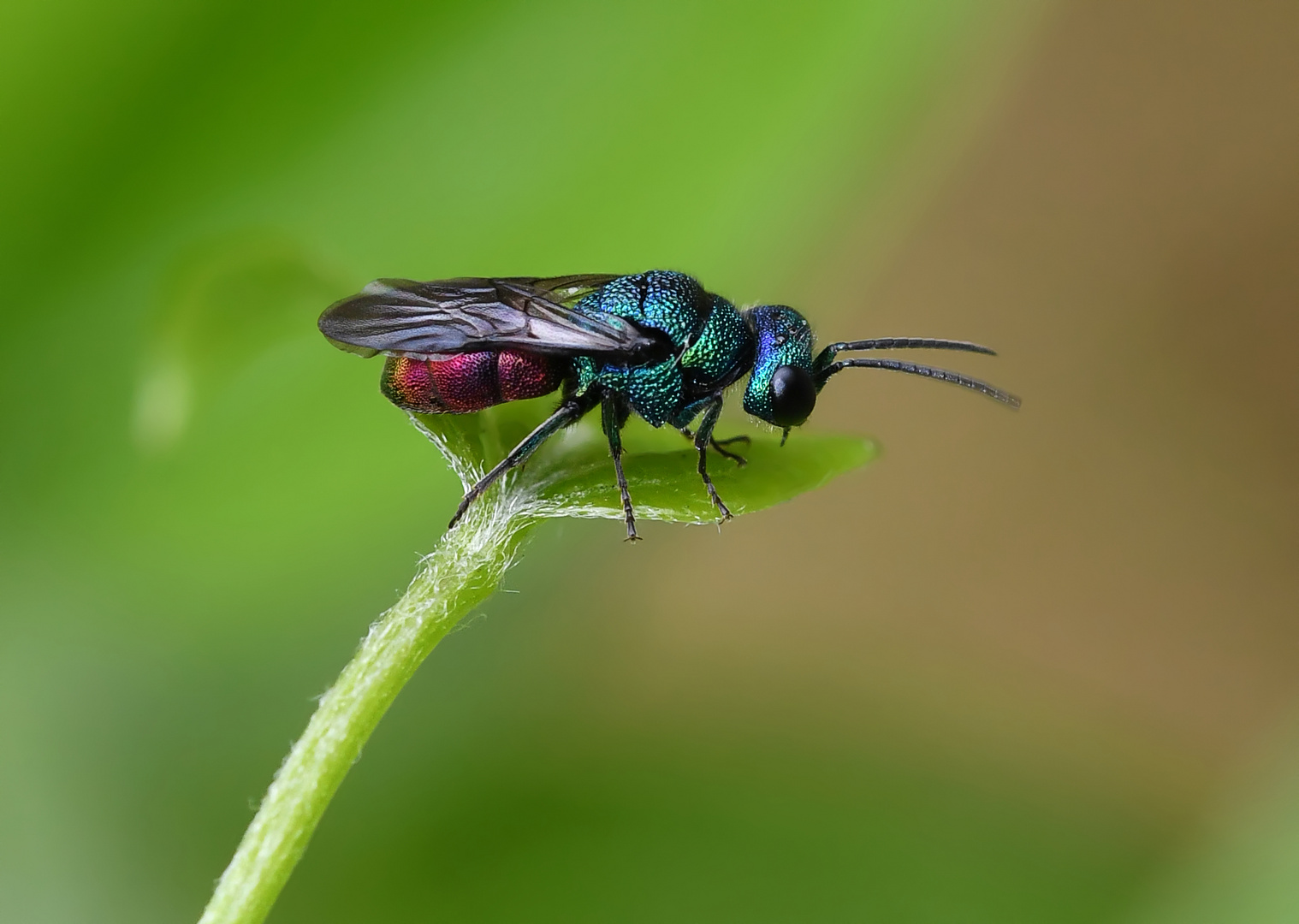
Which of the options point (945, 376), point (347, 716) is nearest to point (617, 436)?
point (945, 376)

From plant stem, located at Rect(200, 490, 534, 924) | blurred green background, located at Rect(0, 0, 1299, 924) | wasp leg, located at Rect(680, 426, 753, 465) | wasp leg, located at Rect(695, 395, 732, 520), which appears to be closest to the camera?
plant stem, located at Rect(200, 490, 534, 924)

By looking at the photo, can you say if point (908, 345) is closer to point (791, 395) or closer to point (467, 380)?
point (791, 395)

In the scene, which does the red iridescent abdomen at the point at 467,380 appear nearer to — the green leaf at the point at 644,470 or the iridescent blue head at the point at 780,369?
the green leaf at the point at 644,470

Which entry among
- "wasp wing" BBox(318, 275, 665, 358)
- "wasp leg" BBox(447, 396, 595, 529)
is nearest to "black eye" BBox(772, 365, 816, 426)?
"wasp wing" BBox(318, 275, 665, 358)

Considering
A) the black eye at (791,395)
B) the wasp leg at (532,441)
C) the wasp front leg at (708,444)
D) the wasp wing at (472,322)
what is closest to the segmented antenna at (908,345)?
the black eye at (791,395)

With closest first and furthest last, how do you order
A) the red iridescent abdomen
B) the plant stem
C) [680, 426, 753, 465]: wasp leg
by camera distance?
the plant stem → [680, 426, 753, 465]: wasp leg → the red iridescent abdomen

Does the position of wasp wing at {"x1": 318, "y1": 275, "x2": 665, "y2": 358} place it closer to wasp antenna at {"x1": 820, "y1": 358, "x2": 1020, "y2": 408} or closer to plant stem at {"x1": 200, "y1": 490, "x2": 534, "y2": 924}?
wasp antenna at {"x1": 820, "y1": 358, "x2": 1020, "y2": 408}
